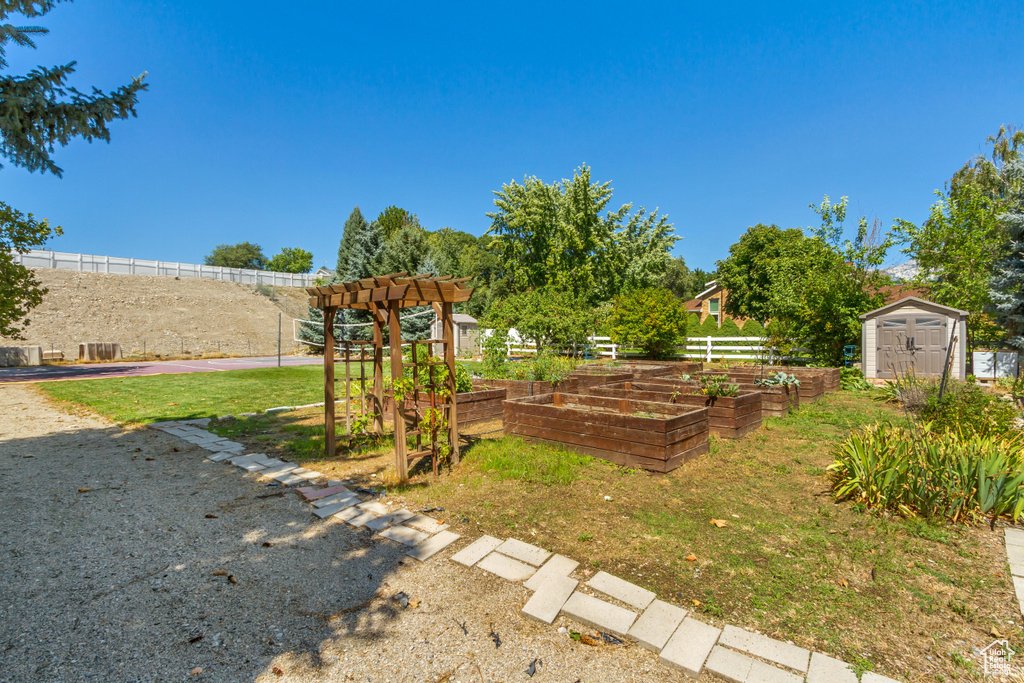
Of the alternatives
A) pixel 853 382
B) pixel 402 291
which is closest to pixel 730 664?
pixel 402 291

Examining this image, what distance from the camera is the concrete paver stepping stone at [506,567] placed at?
283cm

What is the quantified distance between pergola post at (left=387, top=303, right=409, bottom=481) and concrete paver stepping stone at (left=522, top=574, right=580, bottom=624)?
6.99 ft

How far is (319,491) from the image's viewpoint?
4.29 m

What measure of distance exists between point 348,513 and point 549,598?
2002 mm

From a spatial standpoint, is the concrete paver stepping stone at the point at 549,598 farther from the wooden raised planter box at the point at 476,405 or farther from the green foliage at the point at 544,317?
the green foliage at the point at 544,317

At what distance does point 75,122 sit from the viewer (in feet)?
15.0

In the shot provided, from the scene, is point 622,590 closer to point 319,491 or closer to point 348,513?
point 348,513

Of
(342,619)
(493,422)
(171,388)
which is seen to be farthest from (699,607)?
(171,388)

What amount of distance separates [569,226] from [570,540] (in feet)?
64.9

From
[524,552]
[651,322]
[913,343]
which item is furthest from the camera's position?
[651,322]

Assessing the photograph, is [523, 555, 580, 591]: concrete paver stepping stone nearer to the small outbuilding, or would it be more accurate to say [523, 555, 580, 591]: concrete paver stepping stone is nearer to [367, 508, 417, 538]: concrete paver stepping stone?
[367, 508, 417, 538]: concrete paver stepping stone

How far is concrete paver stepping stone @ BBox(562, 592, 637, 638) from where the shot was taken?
234 cm

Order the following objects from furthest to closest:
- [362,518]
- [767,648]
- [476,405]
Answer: [476,405] < [362,518] < [767,648]

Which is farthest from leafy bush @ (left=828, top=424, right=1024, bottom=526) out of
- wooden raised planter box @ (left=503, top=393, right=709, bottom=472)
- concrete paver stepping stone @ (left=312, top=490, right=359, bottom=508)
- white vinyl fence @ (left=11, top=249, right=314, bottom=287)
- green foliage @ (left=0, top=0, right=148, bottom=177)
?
white vinyl fence @ (left=11, top=249, right=314, bottom=287)
